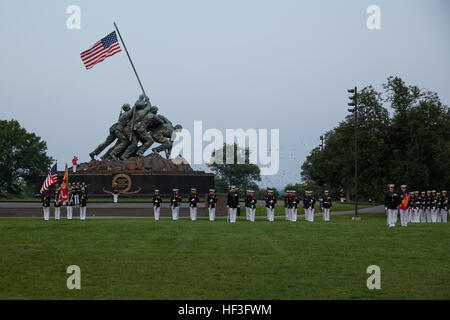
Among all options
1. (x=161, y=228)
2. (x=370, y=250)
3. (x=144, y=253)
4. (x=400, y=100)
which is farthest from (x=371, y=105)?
(x=144, y=253)

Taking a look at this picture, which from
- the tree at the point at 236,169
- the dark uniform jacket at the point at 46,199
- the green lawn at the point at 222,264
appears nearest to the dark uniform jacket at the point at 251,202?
the green lawn at the point at 222,264

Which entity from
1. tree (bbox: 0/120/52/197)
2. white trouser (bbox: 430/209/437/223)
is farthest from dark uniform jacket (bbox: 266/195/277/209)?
tree (bbox: 0/120/52/197)

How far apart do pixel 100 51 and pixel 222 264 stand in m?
26.0

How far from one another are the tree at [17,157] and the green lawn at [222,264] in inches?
2002

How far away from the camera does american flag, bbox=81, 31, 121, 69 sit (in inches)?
1337

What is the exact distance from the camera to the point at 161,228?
2014cm

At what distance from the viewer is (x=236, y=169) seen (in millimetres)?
101000

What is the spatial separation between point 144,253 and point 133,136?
120ft

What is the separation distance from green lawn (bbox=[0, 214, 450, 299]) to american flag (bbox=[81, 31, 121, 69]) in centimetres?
1796

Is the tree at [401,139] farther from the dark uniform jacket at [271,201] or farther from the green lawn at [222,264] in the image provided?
the green lawn at [222,264]

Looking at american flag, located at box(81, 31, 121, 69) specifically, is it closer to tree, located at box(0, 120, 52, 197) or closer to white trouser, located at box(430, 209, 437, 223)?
white trouser, located at box(430, 209, 437, 223)

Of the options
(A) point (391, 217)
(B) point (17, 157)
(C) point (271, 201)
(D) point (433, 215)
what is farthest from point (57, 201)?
(B) point (17, 157)

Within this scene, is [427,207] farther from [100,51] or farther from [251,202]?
[100,51]

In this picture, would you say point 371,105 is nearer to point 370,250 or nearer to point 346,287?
point 370,250
